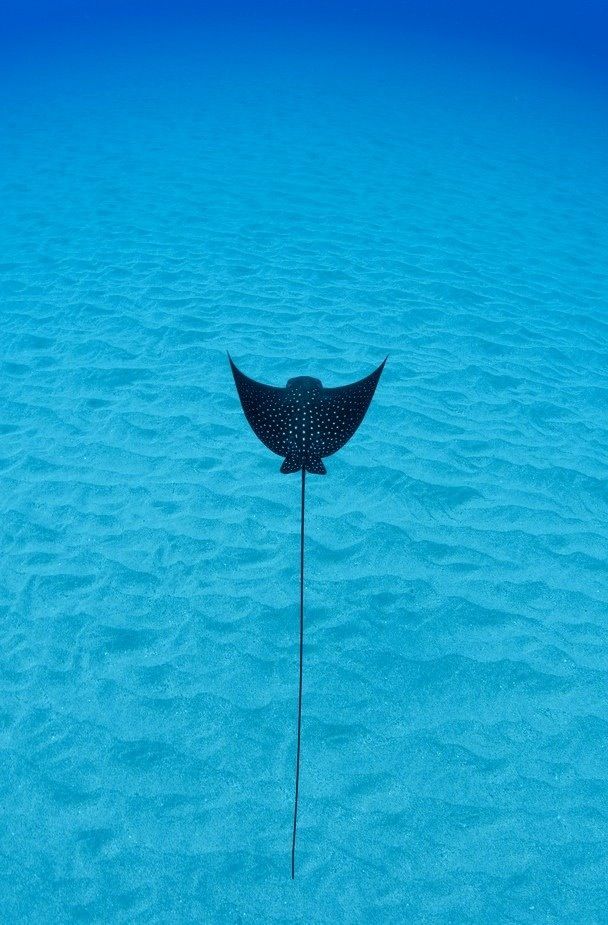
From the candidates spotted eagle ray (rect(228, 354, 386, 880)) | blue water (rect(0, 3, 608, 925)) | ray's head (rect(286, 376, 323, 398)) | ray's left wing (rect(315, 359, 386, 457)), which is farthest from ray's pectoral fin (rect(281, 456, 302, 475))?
blue water (rect(0, 3, 608, 925))

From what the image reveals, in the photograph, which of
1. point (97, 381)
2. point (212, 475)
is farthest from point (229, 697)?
point (97, 381)

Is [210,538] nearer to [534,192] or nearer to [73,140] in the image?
[534,192]

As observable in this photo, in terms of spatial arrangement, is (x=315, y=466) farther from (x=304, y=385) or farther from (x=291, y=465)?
(x=304, y=385)

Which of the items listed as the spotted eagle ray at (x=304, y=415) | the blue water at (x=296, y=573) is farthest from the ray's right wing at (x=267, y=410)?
the blue water at (x=296, y=573)

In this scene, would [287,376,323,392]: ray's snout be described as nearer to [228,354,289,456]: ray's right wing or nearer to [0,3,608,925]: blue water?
[228,354,289,456]: ray's right wing

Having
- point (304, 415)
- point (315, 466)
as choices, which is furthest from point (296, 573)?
point (304, 415)

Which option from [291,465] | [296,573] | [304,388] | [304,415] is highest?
[304,388]
